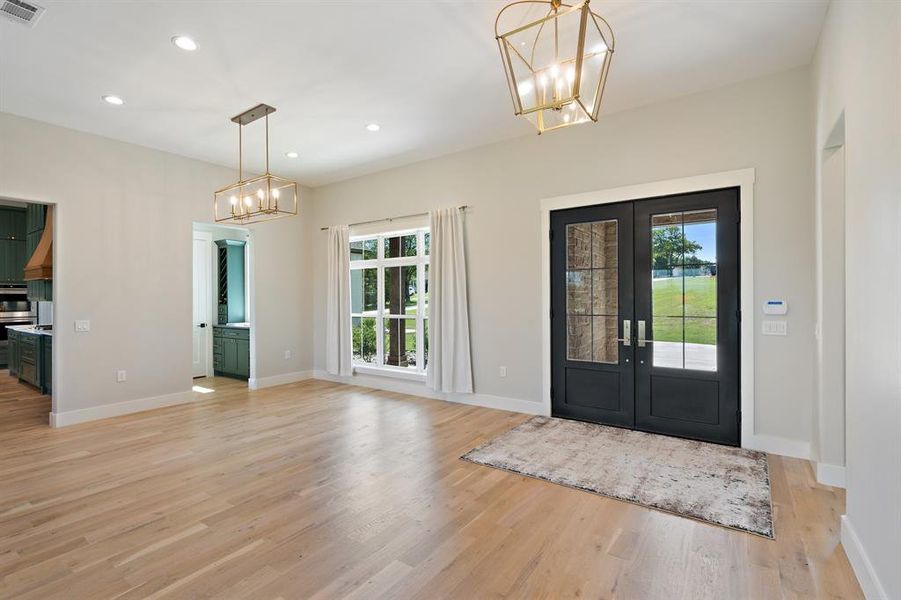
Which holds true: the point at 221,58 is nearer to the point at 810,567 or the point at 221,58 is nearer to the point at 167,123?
the point at 167,123

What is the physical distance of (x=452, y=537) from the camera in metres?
2.50

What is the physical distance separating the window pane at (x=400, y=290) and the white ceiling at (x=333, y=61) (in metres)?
2.03

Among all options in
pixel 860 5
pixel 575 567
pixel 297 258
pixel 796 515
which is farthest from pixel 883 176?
pixel 297 258

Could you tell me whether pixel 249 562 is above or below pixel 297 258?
below

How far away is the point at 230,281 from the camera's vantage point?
7840 millimetres

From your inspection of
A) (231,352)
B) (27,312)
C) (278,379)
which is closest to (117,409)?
(278,379)

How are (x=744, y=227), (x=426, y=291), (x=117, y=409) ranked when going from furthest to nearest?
(x=426, y=291) < (x=117, y=409) < (x=744, y=227)

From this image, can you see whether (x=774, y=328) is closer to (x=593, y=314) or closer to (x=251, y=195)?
(x=593, y=314)

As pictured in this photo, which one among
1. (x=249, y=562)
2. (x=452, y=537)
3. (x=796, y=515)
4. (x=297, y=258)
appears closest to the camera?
(x=249, y=562)

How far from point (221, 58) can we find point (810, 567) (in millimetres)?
4864

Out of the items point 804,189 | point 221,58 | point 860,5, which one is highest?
point 221,58

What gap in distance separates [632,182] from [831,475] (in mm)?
2840

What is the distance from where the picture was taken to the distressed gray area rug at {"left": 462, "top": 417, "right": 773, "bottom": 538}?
2.81 meters

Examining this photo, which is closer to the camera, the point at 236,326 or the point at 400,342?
the point at 400,342
